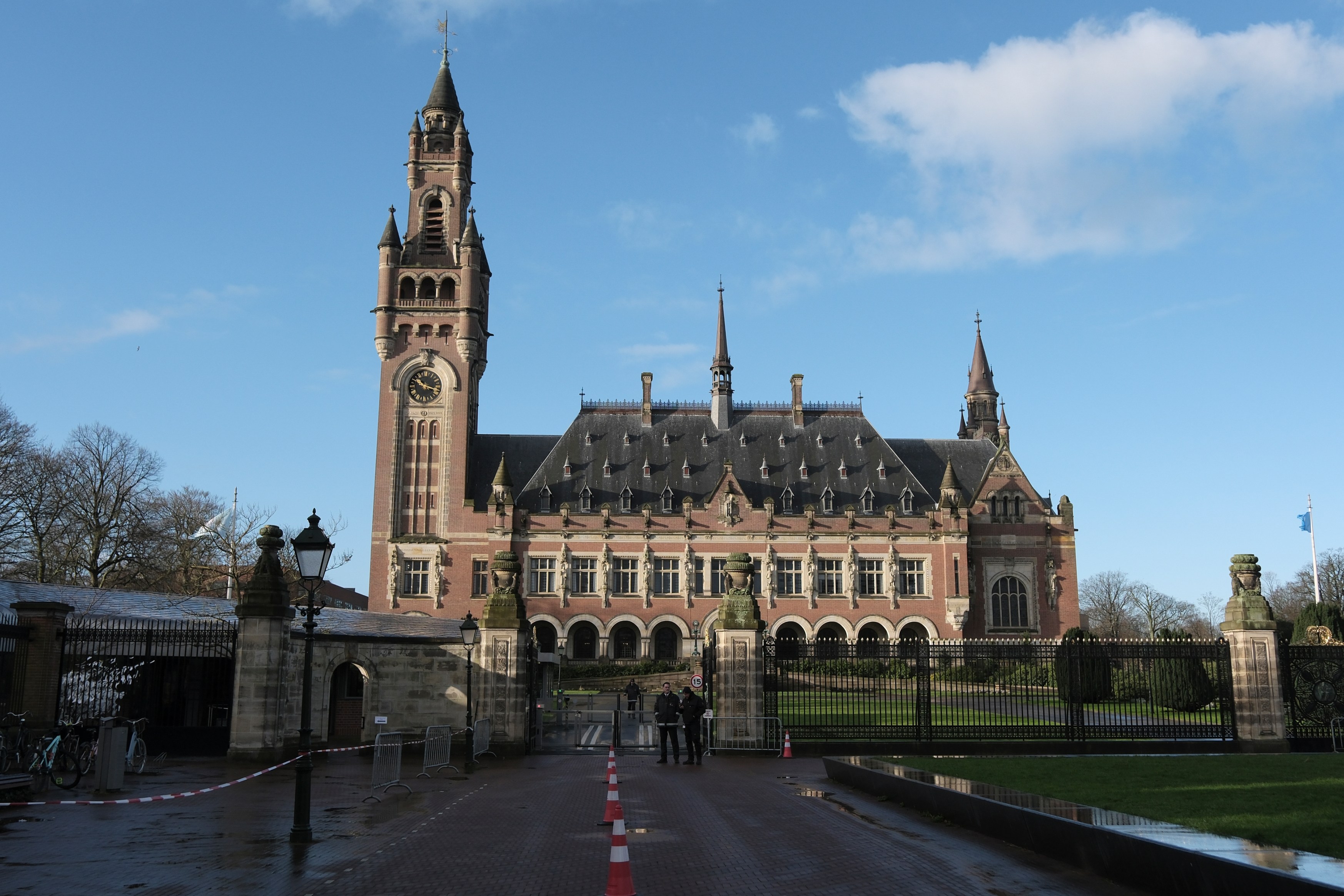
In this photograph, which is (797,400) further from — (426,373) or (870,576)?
(426,373)

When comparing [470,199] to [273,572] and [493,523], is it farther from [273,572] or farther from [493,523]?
[273,572]

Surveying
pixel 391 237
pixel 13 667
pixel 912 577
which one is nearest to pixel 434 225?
pixel 391 237

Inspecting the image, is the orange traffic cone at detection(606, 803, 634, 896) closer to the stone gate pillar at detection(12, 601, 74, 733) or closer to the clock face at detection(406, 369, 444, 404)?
the stone gate pillar at detection(12, 601, 74, 733)

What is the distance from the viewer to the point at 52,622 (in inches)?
782

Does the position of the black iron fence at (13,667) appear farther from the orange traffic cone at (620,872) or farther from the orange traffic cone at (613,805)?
the orange traffic cone at (620,872)

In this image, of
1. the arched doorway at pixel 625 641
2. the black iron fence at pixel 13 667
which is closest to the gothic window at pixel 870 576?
the arched doorway at pixel 625 641

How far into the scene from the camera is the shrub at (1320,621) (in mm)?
33406

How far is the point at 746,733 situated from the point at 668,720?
6.80 feet

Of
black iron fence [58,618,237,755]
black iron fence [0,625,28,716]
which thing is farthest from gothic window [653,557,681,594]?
black iron fence [0,625,28,716]

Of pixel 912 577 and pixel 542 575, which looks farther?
pixel 912 577

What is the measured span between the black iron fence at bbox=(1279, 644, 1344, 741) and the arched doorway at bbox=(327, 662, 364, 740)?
21.3 meters

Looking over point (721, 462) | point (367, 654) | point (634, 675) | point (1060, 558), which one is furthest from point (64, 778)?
point (1060, 558)

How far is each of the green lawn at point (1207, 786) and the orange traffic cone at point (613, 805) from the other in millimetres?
5039

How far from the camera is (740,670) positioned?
23.4m
